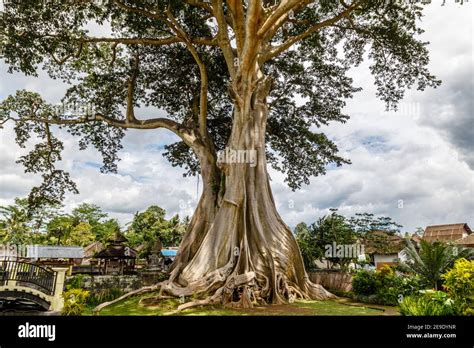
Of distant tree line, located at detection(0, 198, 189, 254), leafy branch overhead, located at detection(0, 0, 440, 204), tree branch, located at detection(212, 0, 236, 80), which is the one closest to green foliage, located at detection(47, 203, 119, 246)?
distant tree line, located at detection(0, 198, 189, 254)

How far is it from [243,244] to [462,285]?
5750 millimetres

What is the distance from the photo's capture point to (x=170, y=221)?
3891 centimetres

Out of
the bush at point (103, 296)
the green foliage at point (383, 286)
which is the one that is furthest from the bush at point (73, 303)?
the green foliage at point (383, 286)

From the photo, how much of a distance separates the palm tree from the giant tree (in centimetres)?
328

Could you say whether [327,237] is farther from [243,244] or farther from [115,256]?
[115,256]

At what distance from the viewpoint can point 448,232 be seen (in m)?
26.2

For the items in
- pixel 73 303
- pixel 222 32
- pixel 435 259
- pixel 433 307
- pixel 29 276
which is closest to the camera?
pixel 433 307

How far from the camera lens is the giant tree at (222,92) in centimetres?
1038

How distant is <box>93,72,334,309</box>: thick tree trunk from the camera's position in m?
9.48

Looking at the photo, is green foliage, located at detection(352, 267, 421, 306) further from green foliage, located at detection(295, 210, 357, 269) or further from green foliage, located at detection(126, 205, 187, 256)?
green foliage, located at detection(126, 205, 187, 256)

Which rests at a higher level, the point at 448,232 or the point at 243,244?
the point at 243,244

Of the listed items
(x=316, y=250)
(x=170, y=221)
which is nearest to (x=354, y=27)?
(x=316, y=250)

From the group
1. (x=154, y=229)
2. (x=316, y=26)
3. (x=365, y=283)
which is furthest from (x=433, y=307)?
(x=154, y=229)
